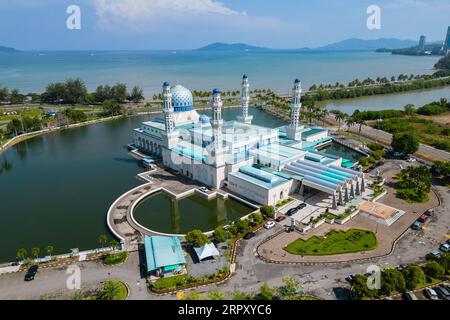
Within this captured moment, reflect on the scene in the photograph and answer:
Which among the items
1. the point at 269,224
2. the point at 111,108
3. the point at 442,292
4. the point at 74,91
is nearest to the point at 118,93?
the point at 74,91

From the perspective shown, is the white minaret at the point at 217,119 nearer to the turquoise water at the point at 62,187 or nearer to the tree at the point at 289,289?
the turquoise water at the point at 62,187

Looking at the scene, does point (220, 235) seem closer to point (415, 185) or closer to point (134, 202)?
point (134, 202)

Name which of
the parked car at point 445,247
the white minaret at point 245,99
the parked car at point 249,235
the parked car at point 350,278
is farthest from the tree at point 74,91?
the parked car at point 445,247

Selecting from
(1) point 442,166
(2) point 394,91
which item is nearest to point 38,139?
(1) point 442,166

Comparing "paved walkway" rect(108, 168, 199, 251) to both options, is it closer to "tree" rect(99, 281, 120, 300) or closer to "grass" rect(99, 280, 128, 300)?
"grass" rect(99, 280, 128, 300)

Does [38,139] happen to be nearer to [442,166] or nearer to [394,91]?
[442,166]

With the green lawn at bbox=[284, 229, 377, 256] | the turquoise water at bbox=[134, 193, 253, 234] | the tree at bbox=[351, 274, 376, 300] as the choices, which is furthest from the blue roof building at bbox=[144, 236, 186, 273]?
the tree at bbox=[351, 274, 376, 300]
